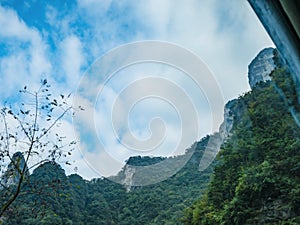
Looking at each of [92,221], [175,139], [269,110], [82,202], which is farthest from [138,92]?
[82,202]

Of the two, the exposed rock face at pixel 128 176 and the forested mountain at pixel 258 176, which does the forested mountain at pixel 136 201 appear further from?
the forested mountain at pixel 258 176

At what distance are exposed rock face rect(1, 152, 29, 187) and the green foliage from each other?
4222mm

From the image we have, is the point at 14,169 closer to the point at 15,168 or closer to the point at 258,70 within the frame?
the point at 15,168

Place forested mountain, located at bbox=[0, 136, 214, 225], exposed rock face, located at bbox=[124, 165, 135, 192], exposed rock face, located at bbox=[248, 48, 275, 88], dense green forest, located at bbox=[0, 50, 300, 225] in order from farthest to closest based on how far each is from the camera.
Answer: exposed rock face, located at bbox=[124, 165, 135, 192] < forested mountain, located at bbox=[0, 136, 214, 225] < exposed rock face, located at bbox=[248, 48, 275, 88] < dense green forest, located at bbox=[0, 50, 300, 225]

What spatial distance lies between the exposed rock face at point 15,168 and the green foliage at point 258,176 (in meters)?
4.22

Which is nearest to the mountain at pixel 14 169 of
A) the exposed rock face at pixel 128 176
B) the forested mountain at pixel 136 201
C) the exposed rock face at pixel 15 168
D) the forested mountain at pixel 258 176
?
the exposed rock face at pixel 15 168

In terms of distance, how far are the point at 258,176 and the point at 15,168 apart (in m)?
5.64

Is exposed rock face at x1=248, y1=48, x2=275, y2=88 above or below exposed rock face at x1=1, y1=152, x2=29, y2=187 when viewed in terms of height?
above

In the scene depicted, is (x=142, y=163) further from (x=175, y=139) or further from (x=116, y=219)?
(x=175, y=139)

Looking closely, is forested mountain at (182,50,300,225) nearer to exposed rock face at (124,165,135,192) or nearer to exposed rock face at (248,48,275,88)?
exposed rock face at (248,48,275,88)

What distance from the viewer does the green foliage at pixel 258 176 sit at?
6230 millimetres

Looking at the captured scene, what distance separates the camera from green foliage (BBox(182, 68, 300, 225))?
20.4 ft

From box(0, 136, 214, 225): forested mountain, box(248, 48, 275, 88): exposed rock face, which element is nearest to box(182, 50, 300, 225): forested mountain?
box(248, 48, 275, 88): exposed rock face

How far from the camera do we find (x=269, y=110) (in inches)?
329
